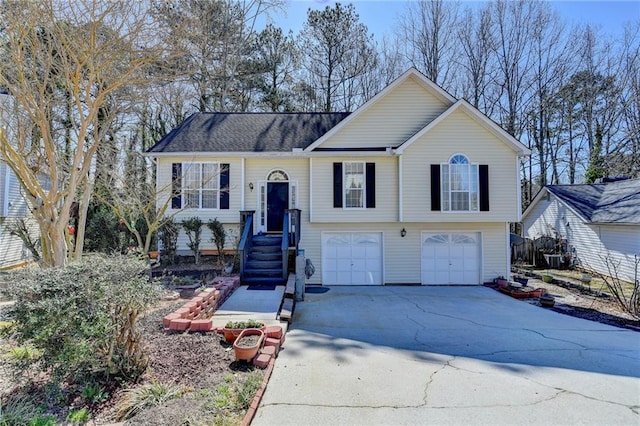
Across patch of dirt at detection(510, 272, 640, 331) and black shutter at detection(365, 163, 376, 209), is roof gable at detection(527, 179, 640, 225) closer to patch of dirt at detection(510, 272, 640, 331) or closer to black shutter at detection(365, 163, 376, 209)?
patch of dirt at detection(510, 272, 640, 331)

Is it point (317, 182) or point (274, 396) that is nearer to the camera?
point (274, 396)

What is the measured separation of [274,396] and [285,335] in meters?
2.20

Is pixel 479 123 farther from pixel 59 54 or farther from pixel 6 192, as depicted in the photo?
pixel 6 192

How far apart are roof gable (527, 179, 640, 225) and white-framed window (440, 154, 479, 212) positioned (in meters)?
6.74

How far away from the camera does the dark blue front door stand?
12.6 meters

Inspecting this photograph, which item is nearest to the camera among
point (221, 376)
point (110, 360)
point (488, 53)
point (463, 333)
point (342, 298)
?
point (110, 360)

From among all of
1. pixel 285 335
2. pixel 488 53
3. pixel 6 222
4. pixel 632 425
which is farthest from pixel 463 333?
pixel 488 53

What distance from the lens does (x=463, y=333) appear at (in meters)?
6.51

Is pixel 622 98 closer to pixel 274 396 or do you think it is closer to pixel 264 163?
pixel 264 163

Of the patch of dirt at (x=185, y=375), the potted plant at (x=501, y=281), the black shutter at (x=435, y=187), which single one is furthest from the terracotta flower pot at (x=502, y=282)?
the patch of dirt at (x=185, y=375)

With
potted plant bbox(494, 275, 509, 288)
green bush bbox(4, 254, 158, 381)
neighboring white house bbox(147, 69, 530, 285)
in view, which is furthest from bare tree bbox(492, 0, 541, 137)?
green bush bbox(4, 254, 158, 381)

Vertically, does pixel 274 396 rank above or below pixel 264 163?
below

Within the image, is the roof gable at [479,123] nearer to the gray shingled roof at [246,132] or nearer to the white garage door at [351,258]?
the white garage door at [351,258]

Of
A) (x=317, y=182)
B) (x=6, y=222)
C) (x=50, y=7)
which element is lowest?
(x=6, y=222)
